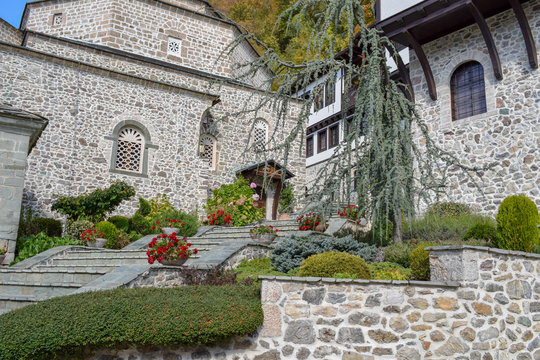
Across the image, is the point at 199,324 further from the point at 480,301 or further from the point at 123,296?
the point at 480,301

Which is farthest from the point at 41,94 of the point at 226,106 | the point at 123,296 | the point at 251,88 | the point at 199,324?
the point at 199,324

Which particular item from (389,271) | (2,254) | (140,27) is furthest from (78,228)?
(140,27)

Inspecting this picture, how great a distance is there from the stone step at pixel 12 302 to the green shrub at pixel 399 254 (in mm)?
5820

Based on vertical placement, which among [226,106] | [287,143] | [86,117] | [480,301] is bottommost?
[480,301]

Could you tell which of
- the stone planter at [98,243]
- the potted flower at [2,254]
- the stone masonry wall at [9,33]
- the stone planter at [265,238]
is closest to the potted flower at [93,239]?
the stone planter at [98,243]

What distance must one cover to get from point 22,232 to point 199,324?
9792 mm

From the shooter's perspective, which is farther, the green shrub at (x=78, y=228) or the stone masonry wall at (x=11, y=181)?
the green shrub at (x=78, y=228)

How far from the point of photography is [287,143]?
8969 millimetres

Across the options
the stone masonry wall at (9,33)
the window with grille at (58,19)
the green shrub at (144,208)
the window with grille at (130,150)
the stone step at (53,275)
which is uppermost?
the window with grille at (58,19)

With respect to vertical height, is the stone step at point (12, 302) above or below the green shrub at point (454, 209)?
below

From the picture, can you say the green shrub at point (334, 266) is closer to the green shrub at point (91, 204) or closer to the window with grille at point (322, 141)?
the green shrub at point (91, 204)

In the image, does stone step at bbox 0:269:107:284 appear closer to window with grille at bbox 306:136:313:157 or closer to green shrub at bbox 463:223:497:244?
green shrub at bbox 463:223:497:244

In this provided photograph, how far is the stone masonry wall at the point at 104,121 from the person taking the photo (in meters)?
14.4

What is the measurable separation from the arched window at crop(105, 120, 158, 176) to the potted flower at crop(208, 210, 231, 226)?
122 inches
